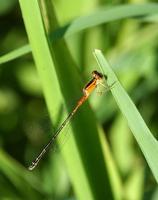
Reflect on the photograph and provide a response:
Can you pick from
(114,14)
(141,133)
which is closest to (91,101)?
(114,14)

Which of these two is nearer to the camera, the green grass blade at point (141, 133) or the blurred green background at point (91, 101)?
the green grass blade at point (141, 133)

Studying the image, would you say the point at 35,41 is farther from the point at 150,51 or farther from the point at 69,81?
the point at 150,51

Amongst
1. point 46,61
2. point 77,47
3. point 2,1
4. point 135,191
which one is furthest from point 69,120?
point 2,1

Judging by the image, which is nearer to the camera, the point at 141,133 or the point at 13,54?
the point at 141,133

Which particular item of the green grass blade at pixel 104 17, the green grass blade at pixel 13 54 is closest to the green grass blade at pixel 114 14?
the green grass blade at pixel 104 17

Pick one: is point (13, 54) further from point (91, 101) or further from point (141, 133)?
point (91, 101)

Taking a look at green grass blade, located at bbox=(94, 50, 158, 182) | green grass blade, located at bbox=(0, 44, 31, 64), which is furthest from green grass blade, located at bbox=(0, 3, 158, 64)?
green grass blade, located at bbox=(94, 50, 158, 182)

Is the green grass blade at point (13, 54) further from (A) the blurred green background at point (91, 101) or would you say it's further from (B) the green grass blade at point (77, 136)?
(A) the blurred green background at point (91, 101)

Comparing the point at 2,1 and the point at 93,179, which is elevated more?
the point at 2,1
